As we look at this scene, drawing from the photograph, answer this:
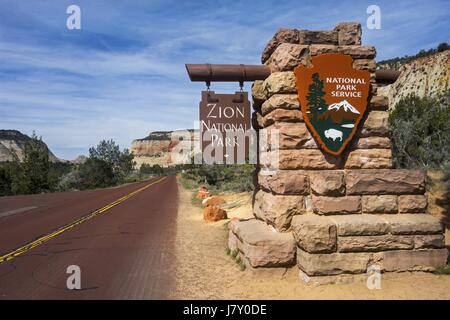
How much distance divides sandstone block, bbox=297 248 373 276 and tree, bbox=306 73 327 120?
6.76 ft

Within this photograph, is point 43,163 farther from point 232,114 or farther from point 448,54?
point 448,54

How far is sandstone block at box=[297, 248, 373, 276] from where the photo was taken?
5.26 meters

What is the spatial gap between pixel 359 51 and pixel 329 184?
7.30ft

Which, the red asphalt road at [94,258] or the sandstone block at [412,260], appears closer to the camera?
the sandstone block at [412,260]

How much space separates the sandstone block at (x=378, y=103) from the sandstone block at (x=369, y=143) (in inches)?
19.8

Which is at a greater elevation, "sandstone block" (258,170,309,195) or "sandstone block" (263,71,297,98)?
"sandstone block" (263,71,297,98)

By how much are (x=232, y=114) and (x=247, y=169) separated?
26871 mm

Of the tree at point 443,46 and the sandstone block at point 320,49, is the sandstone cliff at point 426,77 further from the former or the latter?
the sandstone block at point 320,49

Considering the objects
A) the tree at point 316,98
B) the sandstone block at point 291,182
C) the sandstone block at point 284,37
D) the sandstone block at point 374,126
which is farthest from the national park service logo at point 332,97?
the sandstone block at point 291,182

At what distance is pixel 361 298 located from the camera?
16.0ft

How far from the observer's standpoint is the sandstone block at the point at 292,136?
19.4 ft

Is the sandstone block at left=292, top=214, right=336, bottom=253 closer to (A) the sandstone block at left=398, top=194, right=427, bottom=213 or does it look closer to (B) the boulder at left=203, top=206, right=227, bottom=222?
(A) the sandstone block at left=398, top=194, right=427, bottom=213

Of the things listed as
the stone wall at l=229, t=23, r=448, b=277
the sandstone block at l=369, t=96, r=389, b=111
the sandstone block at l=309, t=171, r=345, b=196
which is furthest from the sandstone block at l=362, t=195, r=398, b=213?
the sandstone block at l=369, t=96, r=389, b=111

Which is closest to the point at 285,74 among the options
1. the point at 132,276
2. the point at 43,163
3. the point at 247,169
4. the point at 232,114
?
the point at 232,114
